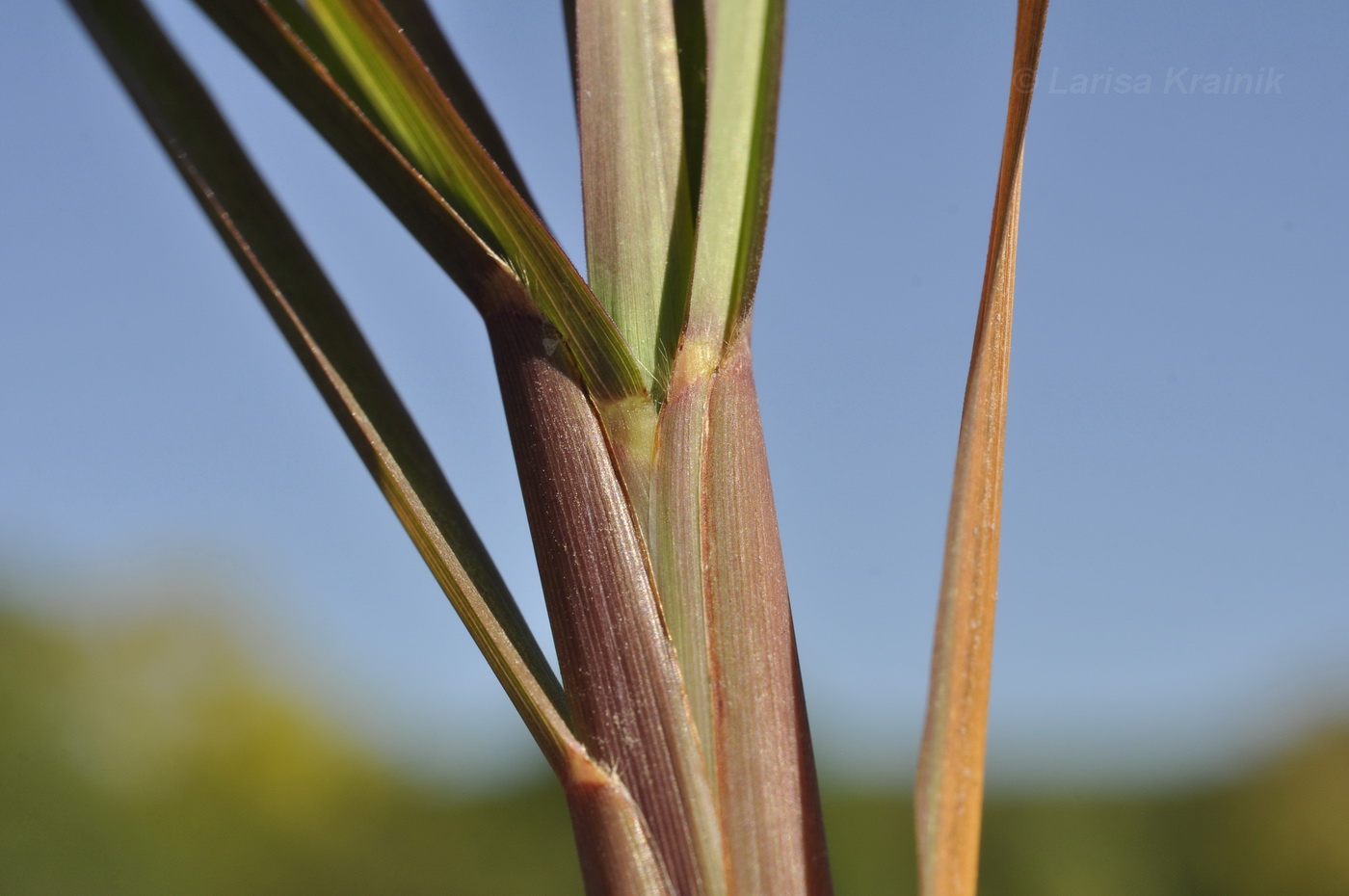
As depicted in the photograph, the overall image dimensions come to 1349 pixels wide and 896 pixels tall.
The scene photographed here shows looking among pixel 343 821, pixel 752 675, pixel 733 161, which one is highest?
pixel 343 821

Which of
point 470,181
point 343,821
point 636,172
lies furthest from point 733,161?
point 343,821

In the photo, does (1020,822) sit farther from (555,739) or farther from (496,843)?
(555,739)

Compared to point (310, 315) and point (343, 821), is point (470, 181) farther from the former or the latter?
point (343, 821)

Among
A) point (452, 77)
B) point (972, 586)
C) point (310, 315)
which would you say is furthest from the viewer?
point (452, 77)

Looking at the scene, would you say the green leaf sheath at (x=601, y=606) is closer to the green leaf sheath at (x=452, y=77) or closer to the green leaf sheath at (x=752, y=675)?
the green leaf sheath at (x=752, y=675)

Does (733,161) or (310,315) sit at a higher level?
(733,161)

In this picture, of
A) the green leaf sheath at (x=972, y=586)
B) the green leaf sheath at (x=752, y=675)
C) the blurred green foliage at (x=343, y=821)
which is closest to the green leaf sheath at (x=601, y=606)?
the green leaf sheath at (x=752, y=675)
